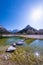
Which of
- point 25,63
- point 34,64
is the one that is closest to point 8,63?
point 25,63

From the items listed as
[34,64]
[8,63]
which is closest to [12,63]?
[8,63]

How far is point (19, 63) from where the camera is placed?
414cm

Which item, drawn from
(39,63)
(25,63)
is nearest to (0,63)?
(25,63)

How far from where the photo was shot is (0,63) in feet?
13.5

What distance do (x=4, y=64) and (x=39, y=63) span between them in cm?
187

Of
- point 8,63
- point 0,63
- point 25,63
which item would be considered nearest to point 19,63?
point 25,63

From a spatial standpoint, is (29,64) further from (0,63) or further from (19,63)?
(0,63)

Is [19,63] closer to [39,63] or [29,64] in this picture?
[29,64]

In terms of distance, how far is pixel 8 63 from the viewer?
411 centimetres

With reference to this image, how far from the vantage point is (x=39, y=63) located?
407 centimetres

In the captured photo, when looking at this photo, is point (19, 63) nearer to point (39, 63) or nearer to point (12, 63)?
point (12, 63)

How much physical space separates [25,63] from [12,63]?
71 cm

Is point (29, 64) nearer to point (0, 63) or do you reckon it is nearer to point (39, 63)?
point (39, 63)

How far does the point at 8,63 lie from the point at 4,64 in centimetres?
23
